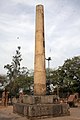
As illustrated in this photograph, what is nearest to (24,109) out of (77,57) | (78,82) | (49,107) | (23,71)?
(49,107)

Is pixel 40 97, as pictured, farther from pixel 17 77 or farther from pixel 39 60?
pixel 17 77

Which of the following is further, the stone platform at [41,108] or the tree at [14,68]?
the tree at [14,68]

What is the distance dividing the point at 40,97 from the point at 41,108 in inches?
34.4

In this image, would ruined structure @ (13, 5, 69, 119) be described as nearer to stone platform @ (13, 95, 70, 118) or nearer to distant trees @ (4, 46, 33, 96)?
stone platform @ (13, 95, 70, 118)

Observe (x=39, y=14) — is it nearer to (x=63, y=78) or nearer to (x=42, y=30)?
(x=42, y=30)

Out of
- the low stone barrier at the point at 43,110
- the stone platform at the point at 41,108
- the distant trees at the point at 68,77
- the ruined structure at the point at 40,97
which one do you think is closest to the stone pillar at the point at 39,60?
the ruined structure at the point at 40,97

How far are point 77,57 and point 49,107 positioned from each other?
26313 mm

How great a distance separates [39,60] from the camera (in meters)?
12.4

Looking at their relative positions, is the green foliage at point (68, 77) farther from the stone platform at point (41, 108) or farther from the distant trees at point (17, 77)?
the stone platform at point (41, 108)

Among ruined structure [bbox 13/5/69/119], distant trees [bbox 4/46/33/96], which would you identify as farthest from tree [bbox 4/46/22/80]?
ruined structure [bbox 13/5/69/119]

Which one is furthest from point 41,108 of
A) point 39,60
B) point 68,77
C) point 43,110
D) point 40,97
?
point 68,77

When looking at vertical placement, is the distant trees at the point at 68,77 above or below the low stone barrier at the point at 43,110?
above

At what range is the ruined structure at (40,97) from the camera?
10992mm

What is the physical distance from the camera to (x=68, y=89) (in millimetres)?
35312
